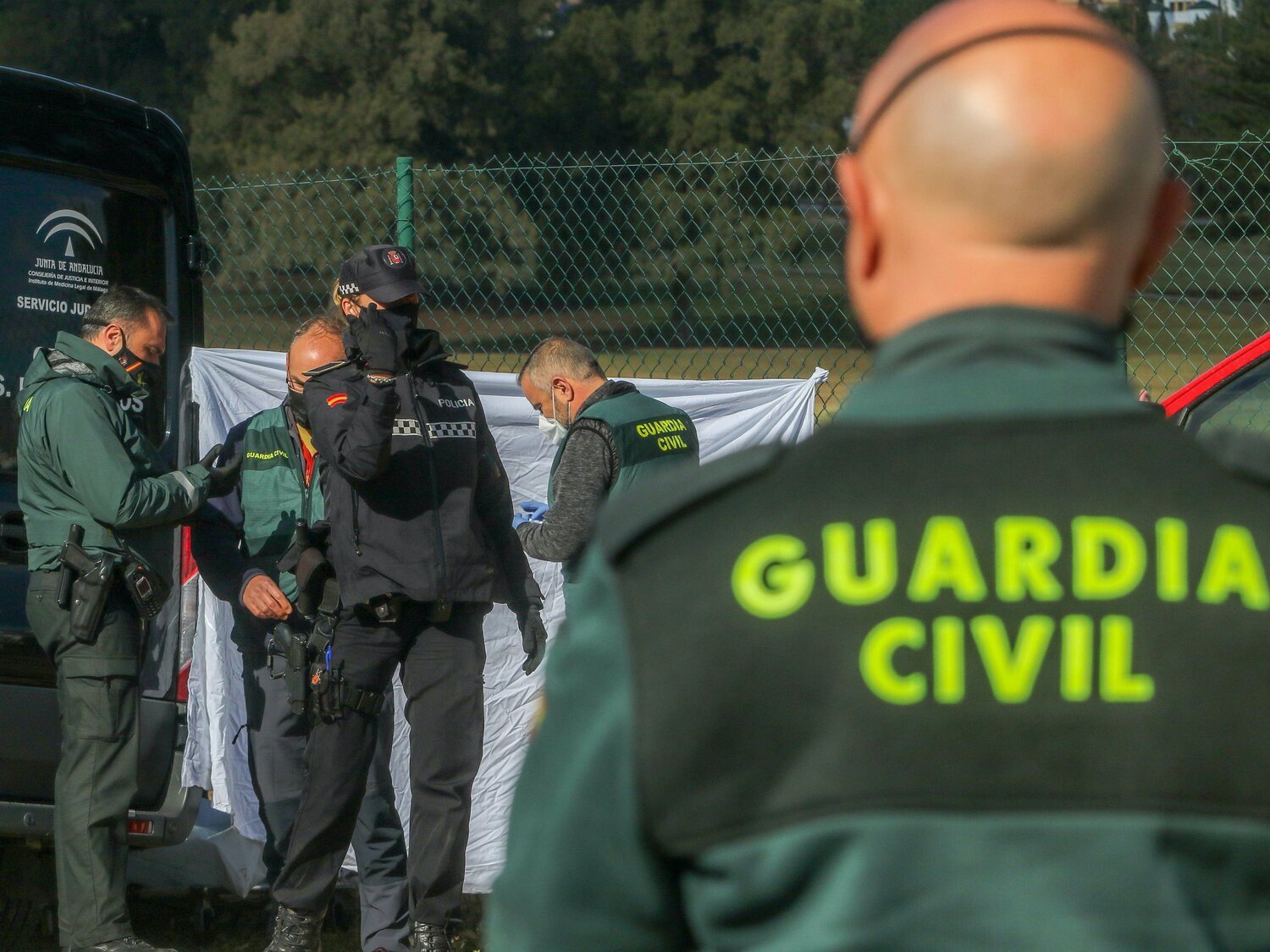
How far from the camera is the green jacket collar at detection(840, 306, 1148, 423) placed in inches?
36.0

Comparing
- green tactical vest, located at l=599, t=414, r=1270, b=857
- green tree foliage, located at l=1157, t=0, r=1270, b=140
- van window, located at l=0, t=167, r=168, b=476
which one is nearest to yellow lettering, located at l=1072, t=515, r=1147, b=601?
green tactical vest, located at l=599, t=414, r=1270, b=857

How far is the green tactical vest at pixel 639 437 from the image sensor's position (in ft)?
13.1

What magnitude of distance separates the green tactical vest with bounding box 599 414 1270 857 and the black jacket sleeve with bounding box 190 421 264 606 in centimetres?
381

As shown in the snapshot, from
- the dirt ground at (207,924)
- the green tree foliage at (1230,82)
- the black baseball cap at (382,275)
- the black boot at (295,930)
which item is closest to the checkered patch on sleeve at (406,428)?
the black baseball cap at (382,275)

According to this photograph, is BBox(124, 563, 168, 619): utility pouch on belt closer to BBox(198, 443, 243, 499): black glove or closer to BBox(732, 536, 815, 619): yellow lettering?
BBox(198, 443, 243, 499): black glove

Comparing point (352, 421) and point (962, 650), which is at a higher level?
point (352, 421)

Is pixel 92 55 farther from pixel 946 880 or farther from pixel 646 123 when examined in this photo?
pixel 946 880

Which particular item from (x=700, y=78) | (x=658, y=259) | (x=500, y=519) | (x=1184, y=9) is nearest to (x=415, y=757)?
Result: (x=500, y=519)

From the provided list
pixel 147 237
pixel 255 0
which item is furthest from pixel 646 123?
pixel 147 237

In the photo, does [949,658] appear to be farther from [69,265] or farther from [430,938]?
[69,265]

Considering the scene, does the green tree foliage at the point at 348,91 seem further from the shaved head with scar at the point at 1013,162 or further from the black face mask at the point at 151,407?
the shaved head with scar at the point at 1013,162

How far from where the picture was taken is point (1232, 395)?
396 centimetres

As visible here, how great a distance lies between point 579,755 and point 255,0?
46.0m

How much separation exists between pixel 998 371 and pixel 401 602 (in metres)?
3.19
